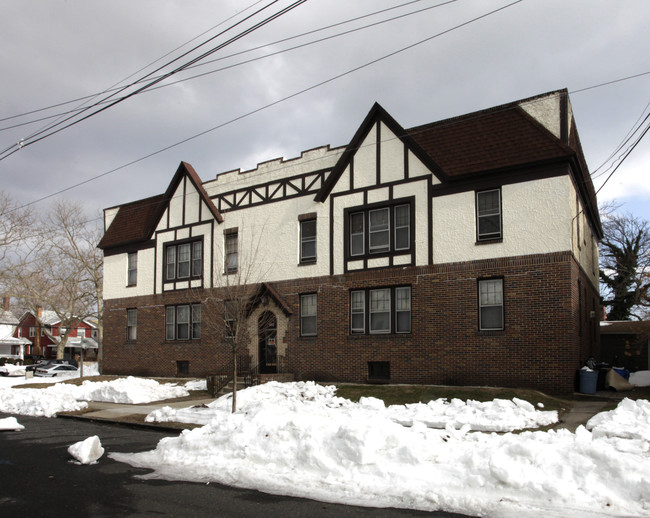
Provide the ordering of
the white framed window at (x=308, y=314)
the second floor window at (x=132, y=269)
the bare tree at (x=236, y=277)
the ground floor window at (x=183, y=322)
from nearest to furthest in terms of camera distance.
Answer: the bare tree at (x=236, y=277) → the white framed window at (x=308, y=314) → the ground floor window at (x=183, y=322) → the second floor window at (x=132, y=269)

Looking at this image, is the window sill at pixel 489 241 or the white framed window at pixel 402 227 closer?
the window sill at pixel 489 241

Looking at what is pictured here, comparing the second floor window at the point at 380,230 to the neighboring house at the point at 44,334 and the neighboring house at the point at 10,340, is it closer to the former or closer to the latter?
the neighboring house at the point at 44,334

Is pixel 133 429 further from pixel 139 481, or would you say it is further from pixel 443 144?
pixel 443 144

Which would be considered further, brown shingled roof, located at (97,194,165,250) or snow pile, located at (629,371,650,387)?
brown shingled roof, located at (97,194,165,250)

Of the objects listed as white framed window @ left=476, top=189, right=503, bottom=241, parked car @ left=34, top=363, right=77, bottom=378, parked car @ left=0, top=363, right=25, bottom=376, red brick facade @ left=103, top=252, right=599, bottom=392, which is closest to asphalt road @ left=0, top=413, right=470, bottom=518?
red brick facade @ left=103, top=252, right=599, bottom=392

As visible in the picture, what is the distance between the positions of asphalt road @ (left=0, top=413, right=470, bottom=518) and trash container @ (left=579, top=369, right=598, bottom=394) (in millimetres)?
12332

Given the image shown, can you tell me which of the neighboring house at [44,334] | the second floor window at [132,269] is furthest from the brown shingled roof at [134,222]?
the neighboring house at [44,334]

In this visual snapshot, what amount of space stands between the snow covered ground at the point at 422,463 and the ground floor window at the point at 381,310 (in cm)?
891

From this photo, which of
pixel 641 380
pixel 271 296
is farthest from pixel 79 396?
pixel 641 380

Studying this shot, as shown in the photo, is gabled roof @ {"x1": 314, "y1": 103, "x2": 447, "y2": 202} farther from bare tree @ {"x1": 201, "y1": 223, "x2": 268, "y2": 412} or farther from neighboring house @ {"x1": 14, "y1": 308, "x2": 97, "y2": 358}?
neighboring house @ {"x1": 14, "y1": 308, "x2": 97, "y2": 358}

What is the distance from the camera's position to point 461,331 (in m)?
18.4

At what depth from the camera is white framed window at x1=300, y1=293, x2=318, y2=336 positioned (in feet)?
72.5

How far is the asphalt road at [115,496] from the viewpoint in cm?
668

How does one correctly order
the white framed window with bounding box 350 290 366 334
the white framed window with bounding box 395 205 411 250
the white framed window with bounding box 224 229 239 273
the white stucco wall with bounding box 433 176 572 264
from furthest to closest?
the white framed window with bounding box 224 229 239 273 < the white framed window with bounding box 350 290 366 334 < the white framed window with bounding box 395 205 411 250 < the white stucco wall with bounding box 433 176 572 264
